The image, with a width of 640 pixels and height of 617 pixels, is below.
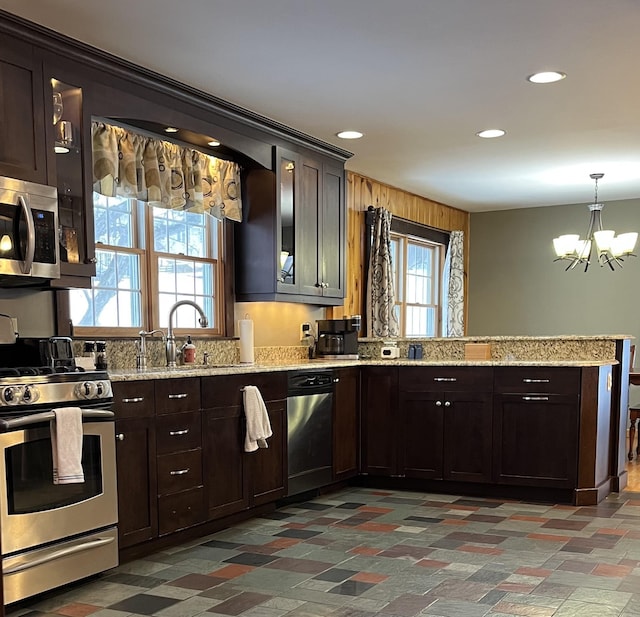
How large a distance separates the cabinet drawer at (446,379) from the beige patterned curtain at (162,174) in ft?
5.20

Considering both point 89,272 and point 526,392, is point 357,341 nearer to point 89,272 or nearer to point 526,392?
point 526,392

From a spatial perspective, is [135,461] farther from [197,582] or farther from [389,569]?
[389,569]

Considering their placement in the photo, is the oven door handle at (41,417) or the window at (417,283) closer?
the oven door handle at (41,417)

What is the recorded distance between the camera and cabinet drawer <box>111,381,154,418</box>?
329 cm

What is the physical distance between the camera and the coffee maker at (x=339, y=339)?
5.51 metres

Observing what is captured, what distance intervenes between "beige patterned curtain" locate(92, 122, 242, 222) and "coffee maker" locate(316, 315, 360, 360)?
1.18 m

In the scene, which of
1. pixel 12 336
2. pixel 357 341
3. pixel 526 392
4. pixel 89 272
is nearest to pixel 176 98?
pixel 89 272

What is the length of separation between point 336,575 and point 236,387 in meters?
1.22

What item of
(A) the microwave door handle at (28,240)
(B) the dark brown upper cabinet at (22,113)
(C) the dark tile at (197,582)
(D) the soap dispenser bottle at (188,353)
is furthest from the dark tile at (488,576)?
(B) the dark brown upper cabinet at (22,113)

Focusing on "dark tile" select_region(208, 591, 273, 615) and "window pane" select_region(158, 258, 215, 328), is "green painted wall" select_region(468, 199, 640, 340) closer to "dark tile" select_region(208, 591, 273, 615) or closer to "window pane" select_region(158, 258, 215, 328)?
"window pane" select_region(158, 258, 215, 328)

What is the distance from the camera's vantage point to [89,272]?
3.45 metres

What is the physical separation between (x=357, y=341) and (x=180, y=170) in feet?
6.59

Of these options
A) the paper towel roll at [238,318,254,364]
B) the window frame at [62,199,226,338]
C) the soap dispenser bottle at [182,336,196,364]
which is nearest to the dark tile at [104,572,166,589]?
the window frame at [62,199,226,338]

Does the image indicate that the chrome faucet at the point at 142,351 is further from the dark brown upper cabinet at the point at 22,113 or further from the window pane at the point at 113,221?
the dark brown upper cabinet at the point at 22,113
